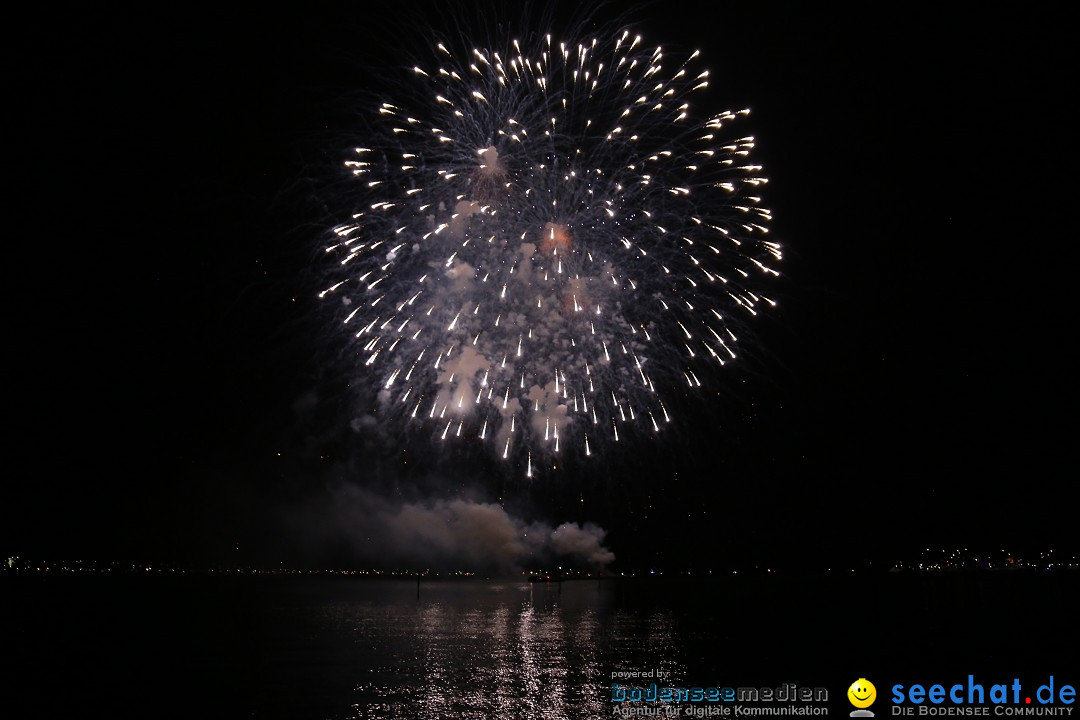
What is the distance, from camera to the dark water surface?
20.0m

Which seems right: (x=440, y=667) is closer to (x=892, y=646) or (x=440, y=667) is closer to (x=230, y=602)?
(x=892, y=646)

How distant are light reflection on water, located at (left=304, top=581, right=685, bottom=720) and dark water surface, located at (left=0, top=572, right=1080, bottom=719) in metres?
0.08

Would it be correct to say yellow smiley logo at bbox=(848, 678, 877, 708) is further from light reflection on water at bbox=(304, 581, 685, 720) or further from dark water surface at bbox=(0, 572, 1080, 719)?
light reflection on water at bbox=(304, 581, 685, 720)

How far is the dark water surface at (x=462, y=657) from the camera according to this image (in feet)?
65.6

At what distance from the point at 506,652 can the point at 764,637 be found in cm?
1262

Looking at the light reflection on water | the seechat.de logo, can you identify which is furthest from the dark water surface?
the seechat.de logo

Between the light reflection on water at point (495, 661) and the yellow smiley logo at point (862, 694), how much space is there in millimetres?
5194

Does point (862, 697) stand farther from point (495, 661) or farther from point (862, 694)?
point (495, 661)

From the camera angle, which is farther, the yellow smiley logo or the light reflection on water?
the yellow smiley logo

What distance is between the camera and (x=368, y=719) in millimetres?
17859

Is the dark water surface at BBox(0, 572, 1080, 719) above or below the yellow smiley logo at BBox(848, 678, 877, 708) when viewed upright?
below

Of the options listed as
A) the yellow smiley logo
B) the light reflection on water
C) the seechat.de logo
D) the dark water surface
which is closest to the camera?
the seechat.de logo

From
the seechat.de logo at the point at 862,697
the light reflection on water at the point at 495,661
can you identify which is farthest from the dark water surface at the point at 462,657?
the seechat.de logo at the point at 862,697

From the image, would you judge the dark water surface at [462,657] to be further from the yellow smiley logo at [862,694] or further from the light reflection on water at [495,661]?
the yellow smiley logo at [862,694]
